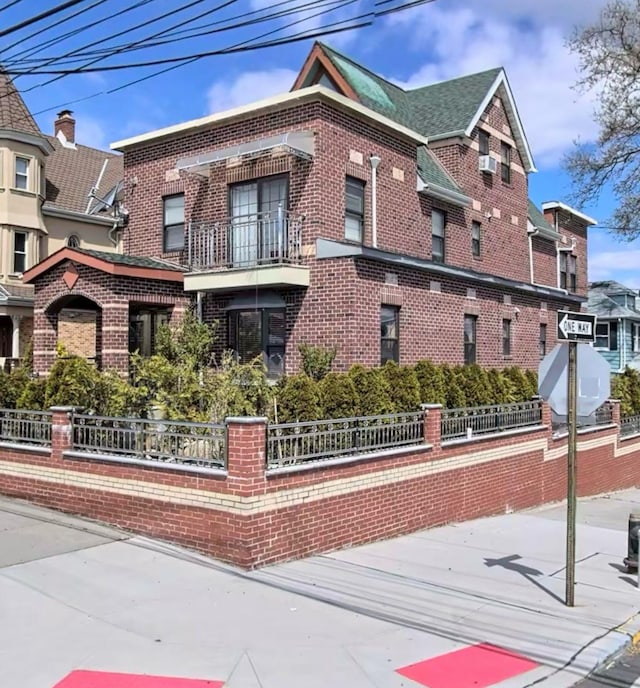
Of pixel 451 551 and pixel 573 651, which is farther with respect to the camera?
pixel 451 551

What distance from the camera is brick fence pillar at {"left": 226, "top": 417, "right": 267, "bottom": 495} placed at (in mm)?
7660

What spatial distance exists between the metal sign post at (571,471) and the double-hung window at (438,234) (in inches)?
412

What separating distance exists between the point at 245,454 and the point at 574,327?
12.1 ft

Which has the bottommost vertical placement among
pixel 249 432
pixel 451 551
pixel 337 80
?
pixel 451 551

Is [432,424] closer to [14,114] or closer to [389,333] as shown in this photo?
[389,333]

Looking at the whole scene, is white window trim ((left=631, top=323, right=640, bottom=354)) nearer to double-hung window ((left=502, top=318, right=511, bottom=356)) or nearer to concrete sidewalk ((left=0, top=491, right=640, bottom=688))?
double-hung window ((left=502, top=318, right=511, bottom=356))

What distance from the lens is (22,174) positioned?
2270 centimetres

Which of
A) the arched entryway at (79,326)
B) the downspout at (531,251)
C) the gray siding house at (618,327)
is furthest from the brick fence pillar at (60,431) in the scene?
the gray siding house at (618,327)

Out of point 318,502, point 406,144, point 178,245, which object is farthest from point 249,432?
point 406,144

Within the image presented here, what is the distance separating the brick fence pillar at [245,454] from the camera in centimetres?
766

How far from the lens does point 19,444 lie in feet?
33.0

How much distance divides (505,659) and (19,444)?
288 inches

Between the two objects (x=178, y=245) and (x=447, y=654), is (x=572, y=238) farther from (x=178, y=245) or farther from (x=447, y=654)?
(x=447, y=654)

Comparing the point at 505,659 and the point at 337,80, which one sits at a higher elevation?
the point at 337,80
